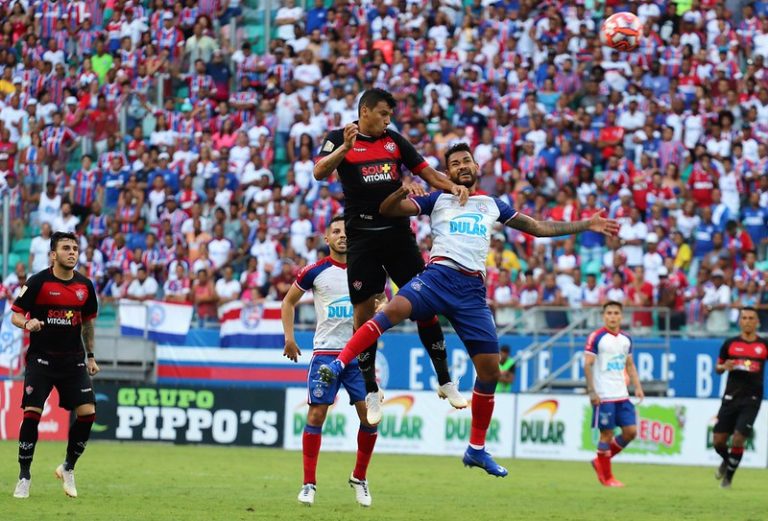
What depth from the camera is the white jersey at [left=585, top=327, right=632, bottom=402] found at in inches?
821

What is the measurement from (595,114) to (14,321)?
1722 cm

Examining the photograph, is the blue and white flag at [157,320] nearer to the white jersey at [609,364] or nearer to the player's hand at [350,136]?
the white jersey at [609,364]

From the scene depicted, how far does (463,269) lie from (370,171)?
1234 mm

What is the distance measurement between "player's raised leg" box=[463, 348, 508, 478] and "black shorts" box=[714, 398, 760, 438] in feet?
25.4

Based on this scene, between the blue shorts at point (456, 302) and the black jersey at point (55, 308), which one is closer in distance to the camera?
the blue shorts at point (456, 302)

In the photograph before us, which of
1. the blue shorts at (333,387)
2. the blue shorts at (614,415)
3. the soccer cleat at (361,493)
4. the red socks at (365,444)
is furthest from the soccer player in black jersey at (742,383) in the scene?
the soccer cleat at (361,493)

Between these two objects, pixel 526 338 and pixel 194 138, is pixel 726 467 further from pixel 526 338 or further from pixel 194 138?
pixel 194 138

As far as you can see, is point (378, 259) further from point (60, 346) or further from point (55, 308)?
point (60, 346)

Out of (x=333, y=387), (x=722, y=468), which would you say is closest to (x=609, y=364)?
(x=722, y=468)

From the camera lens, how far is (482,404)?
13.6 m

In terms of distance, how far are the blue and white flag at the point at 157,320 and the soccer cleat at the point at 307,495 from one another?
13.1 m

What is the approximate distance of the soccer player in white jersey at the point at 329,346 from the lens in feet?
49.6

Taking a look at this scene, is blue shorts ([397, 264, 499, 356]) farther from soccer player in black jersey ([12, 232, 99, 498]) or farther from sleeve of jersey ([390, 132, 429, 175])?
soccer player in black jersey ([12, 232, 99, 498])

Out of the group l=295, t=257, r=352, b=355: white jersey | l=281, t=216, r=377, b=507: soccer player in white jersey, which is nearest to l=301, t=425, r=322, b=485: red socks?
l=281, t=216, r=377, b=507: soccer player in white jersey
